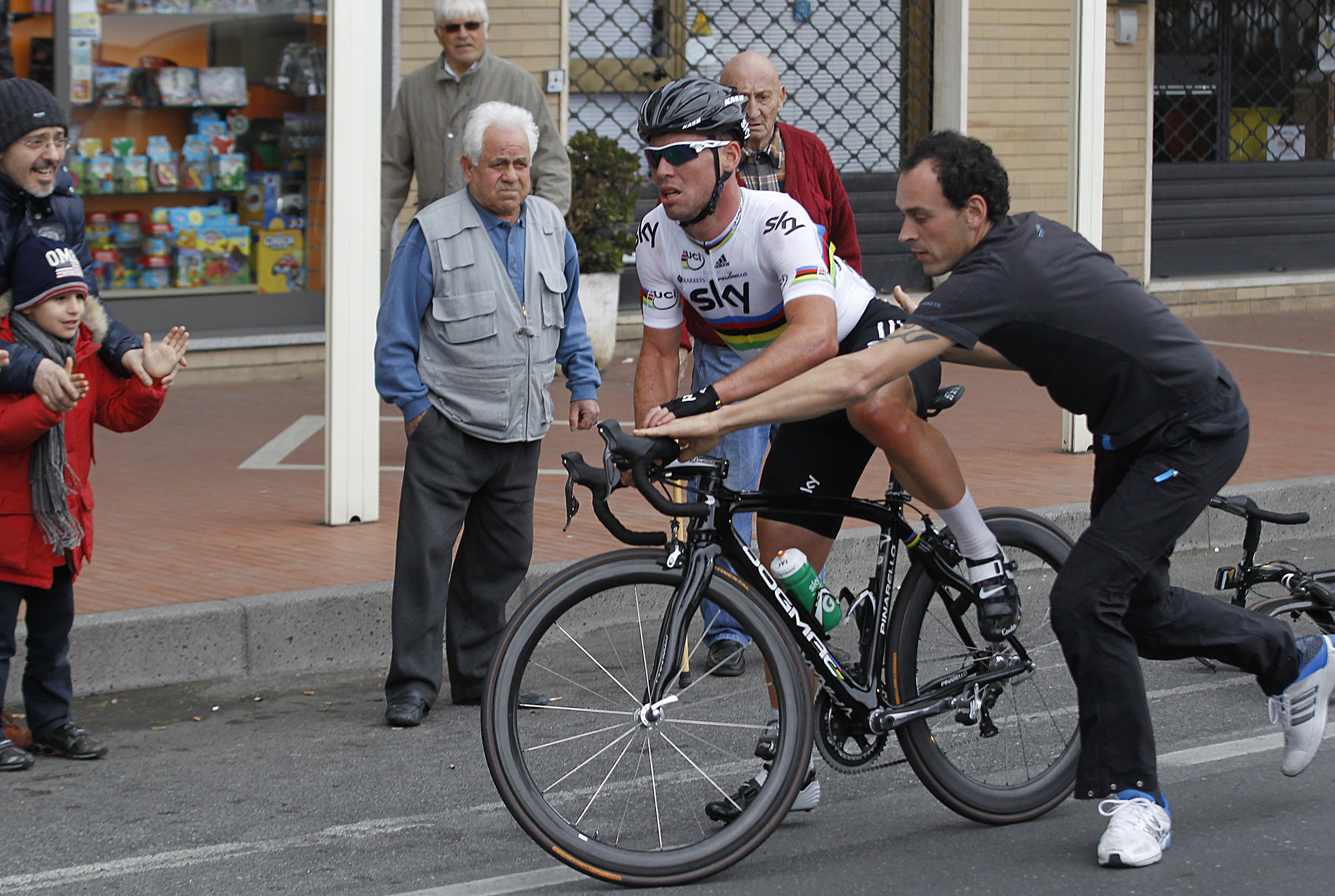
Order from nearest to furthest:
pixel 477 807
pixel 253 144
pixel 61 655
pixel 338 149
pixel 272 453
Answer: pixel 477 807 < pixel 61 655 < pixel 338 149 < pixel 272 453 < pixel 253 144

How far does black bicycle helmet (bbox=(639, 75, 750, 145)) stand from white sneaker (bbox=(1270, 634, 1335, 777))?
77.1 inches

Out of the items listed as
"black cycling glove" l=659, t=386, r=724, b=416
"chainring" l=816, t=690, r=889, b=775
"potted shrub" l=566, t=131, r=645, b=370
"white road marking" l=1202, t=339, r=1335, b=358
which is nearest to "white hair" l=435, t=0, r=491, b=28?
"potted shrub" l=566, t=131, r=645, b=370

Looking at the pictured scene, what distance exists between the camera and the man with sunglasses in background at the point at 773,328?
394 cm

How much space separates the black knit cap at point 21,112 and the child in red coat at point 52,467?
0.30m

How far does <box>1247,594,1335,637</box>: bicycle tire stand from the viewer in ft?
17.6

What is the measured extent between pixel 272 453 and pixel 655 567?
555 centimetres

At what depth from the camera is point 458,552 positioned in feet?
17.6

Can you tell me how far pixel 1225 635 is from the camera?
396 cm

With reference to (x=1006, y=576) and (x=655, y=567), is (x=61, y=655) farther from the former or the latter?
(x=1006, y=576)

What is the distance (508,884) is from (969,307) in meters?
1.70

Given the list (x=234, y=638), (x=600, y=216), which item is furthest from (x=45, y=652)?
(x=600, y=216)

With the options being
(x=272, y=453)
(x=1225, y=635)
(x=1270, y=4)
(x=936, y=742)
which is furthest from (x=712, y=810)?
(x=1270, y=4)

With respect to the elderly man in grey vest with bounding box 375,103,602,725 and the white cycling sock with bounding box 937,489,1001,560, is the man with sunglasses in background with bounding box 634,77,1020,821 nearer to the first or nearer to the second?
the white cycling sock with bounding box 937,489,1001,560

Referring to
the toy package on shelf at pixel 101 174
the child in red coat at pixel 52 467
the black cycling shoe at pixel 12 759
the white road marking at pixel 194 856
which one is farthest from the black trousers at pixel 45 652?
the toy package on shelf at pixel 101 174
